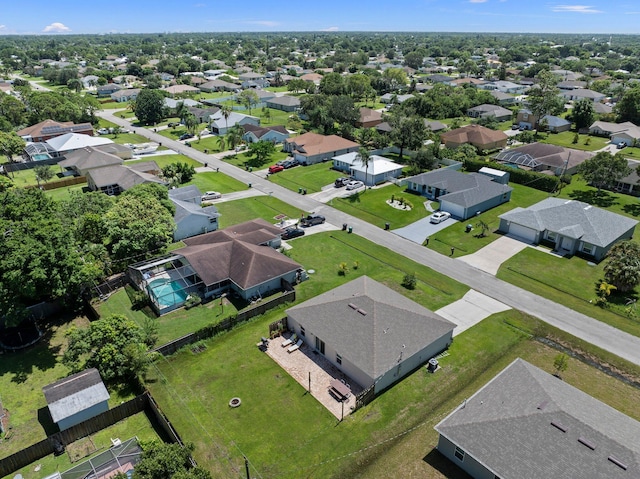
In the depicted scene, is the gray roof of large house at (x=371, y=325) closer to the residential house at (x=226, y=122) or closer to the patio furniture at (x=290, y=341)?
the patio furniture at (x=290, y=341)

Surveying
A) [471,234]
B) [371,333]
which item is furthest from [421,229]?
[371,333]

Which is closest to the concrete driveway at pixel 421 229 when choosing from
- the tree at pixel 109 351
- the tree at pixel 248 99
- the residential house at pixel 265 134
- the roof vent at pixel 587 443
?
the roof vent at pixel 587 443

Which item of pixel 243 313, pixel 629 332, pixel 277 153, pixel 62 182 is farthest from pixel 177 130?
pixel 629 332

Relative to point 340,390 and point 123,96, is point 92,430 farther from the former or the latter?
point 123,96

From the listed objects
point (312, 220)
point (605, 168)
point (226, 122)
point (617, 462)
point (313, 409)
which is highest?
point (226, 122)

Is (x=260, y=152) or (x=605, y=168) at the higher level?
(x=605, y=168)

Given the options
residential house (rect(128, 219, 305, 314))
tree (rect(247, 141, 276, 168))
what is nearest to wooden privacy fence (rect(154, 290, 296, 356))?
residential house (rect(128, 219, 305, 314))
